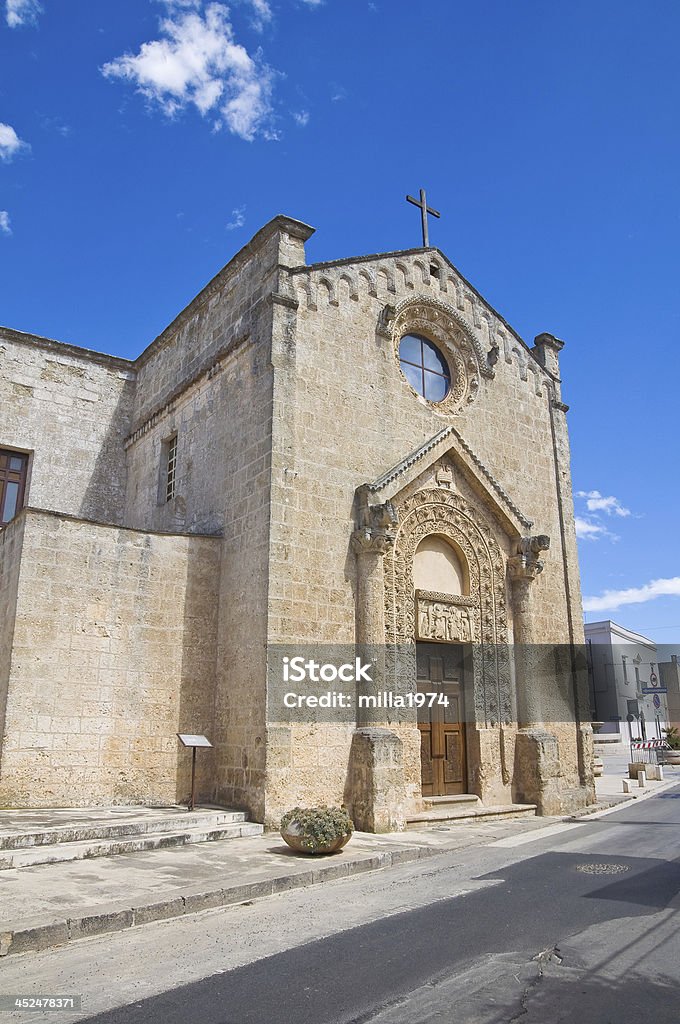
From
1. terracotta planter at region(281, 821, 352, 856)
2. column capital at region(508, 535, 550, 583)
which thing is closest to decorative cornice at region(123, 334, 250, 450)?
column capital at region(508, 535, 550, 583)

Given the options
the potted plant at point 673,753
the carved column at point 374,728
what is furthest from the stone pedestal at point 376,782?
the potted plant at point 673,753

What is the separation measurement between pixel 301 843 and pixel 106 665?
4.26 metres

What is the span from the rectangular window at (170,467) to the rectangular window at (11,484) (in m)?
3.31

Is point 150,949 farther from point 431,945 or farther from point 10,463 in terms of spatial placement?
point 10,463

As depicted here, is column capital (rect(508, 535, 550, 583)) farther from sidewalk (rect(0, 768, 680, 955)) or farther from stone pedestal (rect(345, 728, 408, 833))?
sidewalk (rect(0, 768, 680, 955))

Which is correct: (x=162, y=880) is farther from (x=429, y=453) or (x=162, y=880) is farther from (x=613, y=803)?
(x=613, y=803)

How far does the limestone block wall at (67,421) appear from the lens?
16.6 m

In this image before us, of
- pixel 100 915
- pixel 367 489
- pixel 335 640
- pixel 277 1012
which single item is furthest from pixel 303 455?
pixel 277 1012

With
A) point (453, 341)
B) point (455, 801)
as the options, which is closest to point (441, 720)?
point (455, 801)

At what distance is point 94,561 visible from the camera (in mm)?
11602

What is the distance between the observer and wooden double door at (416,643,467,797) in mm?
13117

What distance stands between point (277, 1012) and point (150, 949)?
1.72m

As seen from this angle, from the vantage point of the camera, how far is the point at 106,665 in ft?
37.4

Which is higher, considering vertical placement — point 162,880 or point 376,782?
point 376,782
